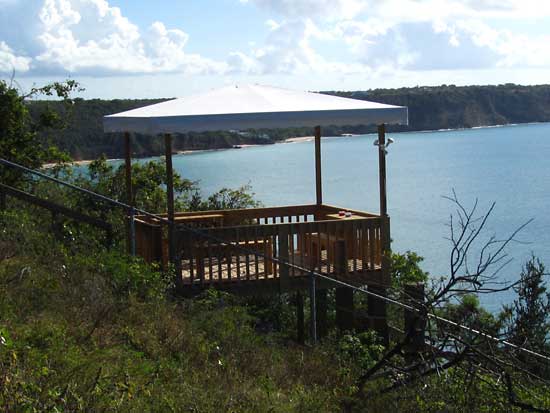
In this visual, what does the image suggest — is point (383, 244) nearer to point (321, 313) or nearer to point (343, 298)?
point (343, 298)

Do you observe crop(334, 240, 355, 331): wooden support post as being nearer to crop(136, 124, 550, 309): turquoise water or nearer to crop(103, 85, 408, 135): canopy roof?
crop(103, 85, 408, 135): canopy roof

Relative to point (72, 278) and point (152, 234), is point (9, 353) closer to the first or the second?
point (72, 278)

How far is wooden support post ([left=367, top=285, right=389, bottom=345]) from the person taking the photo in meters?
11.5

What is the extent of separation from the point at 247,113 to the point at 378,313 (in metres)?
3.16

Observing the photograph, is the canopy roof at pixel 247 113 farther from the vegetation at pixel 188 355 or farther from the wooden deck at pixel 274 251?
the vegetation at pixel 188 355

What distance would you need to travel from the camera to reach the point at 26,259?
29.5 ft

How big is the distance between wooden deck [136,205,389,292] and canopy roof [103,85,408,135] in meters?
1.22

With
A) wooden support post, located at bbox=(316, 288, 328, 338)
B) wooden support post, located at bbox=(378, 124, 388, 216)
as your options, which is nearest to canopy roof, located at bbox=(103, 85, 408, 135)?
wooden support post, located at bbox=(378, 124, 388, 216)

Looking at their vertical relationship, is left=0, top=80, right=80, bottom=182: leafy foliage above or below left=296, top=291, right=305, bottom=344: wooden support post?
above

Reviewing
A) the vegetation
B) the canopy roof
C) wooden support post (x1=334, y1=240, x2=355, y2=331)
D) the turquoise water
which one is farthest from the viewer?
the turquoise water

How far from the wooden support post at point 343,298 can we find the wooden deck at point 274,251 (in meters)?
0.01

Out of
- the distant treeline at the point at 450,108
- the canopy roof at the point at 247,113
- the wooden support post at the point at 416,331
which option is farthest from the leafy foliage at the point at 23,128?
the distant treeline at the point at 450,108

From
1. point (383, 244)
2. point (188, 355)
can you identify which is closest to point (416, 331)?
point (188, 355)

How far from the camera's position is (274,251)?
36.2 ft
